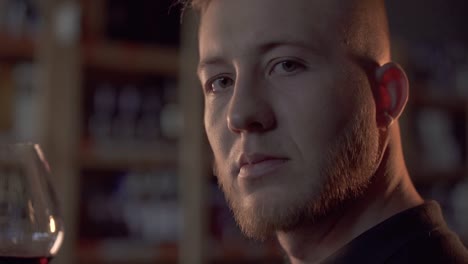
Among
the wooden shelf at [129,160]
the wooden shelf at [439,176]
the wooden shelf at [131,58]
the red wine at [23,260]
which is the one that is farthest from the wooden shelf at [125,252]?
the red wine at [23,260]

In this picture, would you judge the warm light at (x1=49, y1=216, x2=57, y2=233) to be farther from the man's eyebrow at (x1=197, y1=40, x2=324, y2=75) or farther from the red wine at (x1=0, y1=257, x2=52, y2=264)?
the man's eyebrow at (x1=197, y1=40, x2=324, y2=75)

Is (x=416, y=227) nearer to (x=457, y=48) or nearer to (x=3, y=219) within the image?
(x=3, y=219)

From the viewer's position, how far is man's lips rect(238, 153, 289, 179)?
848mm

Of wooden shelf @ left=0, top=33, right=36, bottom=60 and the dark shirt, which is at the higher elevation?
the dark shirt

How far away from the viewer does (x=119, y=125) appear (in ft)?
9.12

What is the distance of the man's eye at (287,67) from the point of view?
87 cm

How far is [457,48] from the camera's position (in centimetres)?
395

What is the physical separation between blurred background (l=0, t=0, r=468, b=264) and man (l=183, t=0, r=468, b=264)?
173 centimetres

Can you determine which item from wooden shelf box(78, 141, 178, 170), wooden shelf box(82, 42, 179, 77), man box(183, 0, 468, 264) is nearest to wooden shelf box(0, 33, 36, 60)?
wooden shelf box(82, 42, 179, 77)

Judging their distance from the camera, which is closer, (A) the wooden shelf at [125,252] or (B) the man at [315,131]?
(B) the man at [315,131]

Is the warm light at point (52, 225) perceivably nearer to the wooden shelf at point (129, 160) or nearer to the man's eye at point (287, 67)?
the man's eye at point (287, 67)

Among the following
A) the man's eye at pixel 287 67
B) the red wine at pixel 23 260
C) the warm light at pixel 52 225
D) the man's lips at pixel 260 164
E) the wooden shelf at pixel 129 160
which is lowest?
the wooden shelf at pixel 129 160

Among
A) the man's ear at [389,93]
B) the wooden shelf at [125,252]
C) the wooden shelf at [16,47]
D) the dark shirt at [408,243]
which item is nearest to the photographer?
the dark shirt at [408,243]

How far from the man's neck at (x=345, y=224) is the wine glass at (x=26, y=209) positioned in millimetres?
311
